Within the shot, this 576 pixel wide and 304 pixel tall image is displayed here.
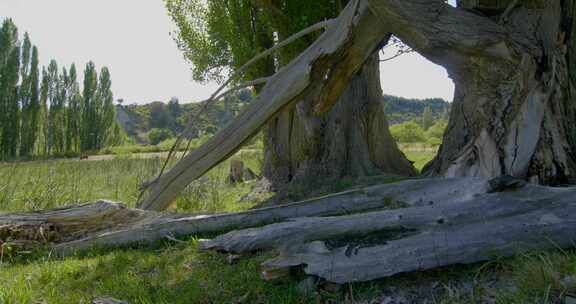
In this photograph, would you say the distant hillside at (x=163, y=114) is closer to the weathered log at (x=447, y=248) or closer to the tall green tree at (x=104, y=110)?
the tall green tree at (x=104, y=110)

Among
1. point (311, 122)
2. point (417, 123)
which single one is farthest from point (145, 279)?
point (417, 123)

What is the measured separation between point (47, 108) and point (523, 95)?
4599 cm

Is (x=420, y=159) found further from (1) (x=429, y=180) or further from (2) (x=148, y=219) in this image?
(2) (x=148, y=219)

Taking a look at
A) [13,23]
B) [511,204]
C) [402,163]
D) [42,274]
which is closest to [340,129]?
[402,163]

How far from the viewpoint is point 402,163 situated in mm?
8398

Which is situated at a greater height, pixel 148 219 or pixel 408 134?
pixel 408 134

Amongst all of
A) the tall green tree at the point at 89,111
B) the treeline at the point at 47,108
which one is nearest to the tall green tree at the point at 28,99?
the treeline at the point at 47,108

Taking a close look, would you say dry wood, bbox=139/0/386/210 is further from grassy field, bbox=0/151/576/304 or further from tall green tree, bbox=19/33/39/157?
tall green tree, bbox=19/33/39/157

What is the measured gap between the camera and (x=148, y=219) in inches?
176

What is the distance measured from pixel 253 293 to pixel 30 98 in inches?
1696

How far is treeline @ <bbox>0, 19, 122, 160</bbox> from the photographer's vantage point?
117 feet

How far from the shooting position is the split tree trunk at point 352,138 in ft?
26.3

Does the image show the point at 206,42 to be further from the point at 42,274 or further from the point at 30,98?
the point at 30,98

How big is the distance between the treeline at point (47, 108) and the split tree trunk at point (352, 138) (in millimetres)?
28355
